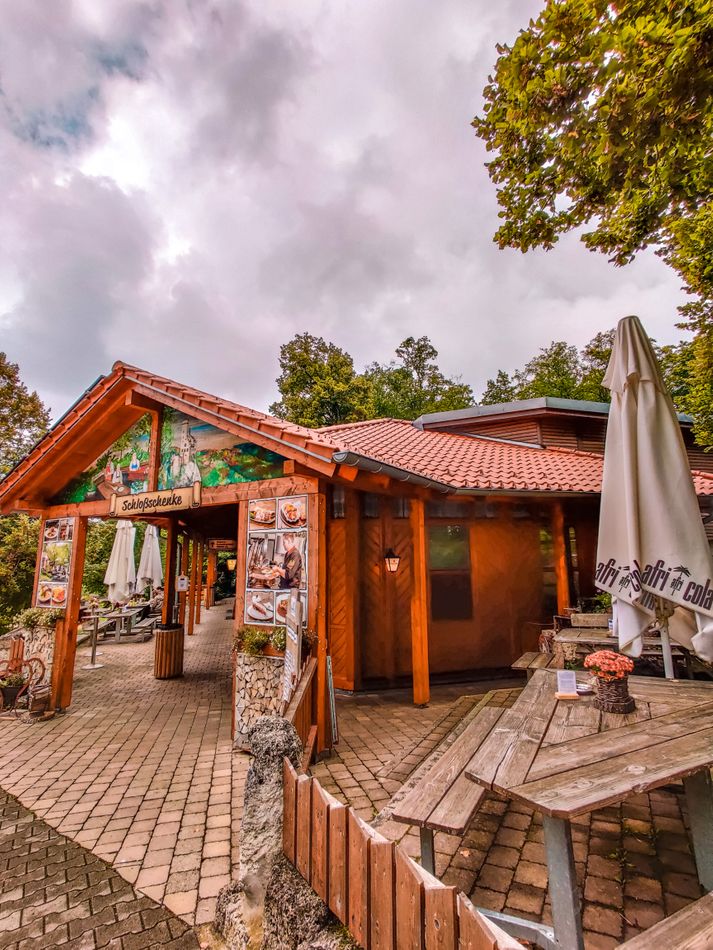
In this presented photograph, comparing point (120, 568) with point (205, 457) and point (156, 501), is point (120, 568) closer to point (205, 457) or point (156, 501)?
point (156, 501)

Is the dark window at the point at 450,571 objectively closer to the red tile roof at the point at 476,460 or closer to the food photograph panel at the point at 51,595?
the red tile roof at the point at 476,460

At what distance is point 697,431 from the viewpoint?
10.1 meters

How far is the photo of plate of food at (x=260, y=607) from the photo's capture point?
512cm

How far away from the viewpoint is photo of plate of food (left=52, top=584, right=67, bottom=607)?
6.97 metres

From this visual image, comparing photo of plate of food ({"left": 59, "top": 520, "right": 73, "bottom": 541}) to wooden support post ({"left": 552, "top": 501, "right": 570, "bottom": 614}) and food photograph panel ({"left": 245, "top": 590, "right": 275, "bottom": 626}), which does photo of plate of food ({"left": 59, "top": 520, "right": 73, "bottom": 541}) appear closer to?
food photograph panel ({"left": 245, "top": 590, "right": 275, "bottom": 626})

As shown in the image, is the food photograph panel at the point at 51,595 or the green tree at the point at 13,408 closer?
the food photograph panel at the point at 51,595

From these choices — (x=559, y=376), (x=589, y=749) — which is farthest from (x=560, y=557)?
(x=559, y=376)

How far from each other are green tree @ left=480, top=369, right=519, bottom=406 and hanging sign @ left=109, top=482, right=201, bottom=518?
32317 mm

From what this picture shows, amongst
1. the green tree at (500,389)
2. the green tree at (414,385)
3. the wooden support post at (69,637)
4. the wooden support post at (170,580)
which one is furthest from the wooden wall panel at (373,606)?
the green tree at (500,389)

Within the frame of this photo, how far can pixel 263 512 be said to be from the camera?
538 centimetres

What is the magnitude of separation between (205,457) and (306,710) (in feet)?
11.8

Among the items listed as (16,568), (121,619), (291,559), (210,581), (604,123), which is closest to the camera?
(604,123)

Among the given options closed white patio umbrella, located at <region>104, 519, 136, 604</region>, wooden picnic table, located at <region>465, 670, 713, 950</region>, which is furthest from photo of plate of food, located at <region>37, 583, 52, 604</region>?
wooden picnic table, located at <region>465, 670, 713, 950</region>

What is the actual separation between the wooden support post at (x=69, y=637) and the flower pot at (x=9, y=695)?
0.63 m
